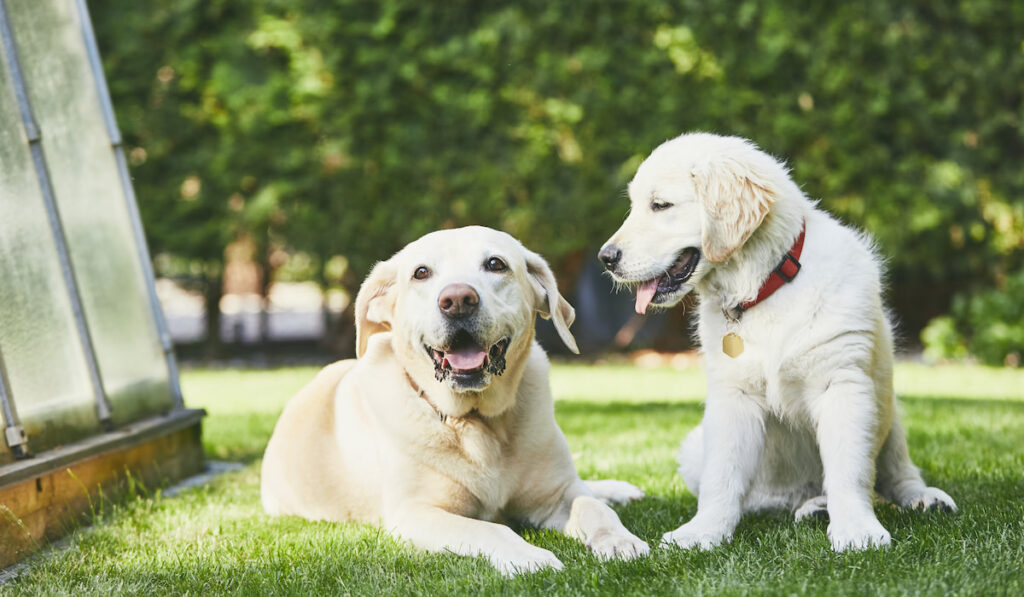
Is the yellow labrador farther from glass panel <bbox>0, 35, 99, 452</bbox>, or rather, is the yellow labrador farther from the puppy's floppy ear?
glass panel <bbox>0, 35, 99, 452</bbox>

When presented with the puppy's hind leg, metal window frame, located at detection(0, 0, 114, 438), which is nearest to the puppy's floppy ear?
the puppy's hind leg

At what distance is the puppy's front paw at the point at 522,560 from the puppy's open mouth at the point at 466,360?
597 mm

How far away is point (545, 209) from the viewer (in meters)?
10.8

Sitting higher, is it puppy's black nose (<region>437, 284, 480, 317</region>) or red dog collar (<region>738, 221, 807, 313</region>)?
puppy's black nose (<region>437, 284, 480, 317</region>)

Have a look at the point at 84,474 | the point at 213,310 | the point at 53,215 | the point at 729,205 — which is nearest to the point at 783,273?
the point at 729,205

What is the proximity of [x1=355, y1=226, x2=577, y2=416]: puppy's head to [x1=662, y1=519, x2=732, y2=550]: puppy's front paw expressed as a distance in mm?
810

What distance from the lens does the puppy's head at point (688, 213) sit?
326 centimetres

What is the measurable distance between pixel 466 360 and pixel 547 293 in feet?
1.84

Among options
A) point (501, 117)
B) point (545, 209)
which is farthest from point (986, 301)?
point (501, 117)

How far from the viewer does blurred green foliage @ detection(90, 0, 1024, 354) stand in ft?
32.7

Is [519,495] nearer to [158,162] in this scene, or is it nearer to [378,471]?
[378,471]

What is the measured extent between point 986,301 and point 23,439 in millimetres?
9772

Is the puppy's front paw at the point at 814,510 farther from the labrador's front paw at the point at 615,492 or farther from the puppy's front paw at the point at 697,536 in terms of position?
the labrador's front paw at the point at 615,492

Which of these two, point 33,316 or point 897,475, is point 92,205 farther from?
point 897,475
